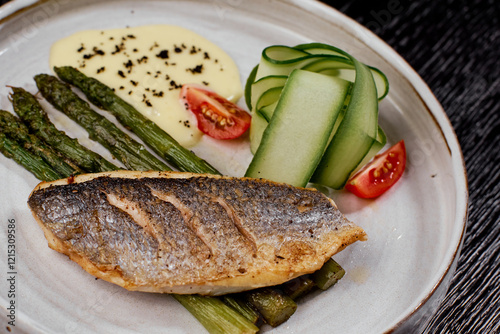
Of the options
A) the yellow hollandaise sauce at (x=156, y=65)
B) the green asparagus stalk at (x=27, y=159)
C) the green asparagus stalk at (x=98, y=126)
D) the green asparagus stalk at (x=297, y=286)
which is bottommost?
the green asparagus stalk at (x=27, y=159)

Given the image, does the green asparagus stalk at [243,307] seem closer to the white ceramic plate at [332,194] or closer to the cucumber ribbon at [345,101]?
the white ceramic plate at [332,194]

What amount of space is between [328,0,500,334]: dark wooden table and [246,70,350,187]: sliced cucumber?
189 cm

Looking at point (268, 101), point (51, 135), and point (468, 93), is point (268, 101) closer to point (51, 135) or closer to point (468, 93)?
point (51, 135)

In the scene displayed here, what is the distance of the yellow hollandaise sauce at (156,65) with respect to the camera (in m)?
A: 5.62

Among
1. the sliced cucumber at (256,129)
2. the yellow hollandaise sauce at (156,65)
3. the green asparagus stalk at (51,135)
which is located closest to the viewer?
the green asparagus stalk at (51,135)

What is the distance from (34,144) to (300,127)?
2.47 m

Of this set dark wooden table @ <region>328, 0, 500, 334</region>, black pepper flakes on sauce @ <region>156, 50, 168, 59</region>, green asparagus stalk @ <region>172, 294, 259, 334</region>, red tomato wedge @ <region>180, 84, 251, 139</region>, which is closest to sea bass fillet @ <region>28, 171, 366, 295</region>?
green asparagus stalk @ <region>172, 294, 259, 334</region>

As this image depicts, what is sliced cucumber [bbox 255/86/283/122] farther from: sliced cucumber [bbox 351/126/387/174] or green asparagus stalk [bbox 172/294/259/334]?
green asparagus stalk [bbox 172/294/259/334]

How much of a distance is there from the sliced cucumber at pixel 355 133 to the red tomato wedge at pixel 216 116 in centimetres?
99

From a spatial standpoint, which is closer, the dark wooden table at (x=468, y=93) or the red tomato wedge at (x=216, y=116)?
the dark wooden table at (x=468, y=93)

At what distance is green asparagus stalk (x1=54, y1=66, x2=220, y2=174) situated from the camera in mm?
5125

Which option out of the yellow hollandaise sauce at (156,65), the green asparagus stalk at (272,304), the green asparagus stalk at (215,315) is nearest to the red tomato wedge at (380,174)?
the green asparagus stalk at (272,304)

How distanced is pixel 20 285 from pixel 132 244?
988 millimetres

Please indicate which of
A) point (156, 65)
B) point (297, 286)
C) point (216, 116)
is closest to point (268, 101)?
point (216, 116)
